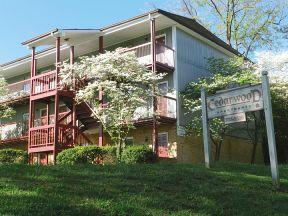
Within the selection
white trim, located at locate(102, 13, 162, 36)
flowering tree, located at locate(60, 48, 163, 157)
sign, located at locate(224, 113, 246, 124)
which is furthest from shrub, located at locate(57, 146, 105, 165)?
sign, located at locate(224, 113, 246, 124)

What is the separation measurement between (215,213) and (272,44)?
107 ft

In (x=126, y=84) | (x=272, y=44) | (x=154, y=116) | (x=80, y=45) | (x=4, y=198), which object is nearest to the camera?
(x=4, y=198)

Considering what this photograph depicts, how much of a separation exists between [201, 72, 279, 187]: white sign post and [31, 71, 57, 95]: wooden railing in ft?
38.5

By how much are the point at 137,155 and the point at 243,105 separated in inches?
244

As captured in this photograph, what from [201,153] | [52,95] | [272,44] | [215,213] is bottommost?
[215,213]

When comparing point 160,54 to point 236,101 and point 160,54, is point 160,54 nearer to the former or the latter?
point 160,54

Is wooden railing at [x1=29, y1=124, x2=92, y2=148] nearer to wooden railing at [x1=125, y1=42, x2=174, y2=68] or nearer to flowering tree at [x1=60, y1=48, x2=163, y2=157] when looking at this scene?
flowering tree at [x1=60, y1=48, x2=163, y2=157]

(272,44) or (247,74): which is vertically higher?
(272,44)

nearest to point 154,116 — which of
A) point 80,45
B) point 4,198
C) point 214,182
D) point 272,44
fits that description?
point 80,45

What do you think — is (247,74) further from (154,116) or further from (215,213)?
(215,213)

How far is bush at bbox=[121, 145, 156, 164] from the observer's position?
17.6 meters

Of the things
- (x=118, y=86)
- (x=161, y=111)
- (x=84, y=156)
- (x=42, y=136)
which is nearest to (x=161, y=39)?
(x=161, y=111)

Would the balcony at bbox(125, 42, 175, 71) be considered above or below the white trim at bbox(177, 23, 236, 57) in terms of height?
below

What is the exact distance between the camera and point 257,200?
10.1 m
